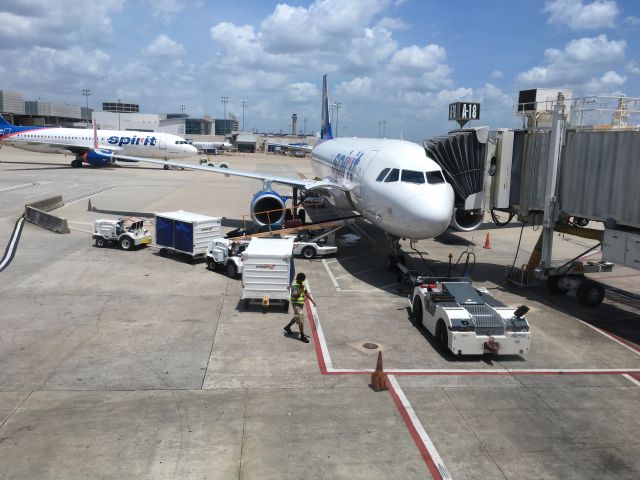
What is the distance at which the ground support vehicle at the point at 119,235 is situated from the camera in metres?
22.7

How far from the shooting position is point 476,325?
12273 mm

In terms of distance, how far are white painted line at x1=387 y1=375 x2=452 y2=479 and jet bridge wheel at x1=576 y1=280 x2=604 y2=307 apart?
366 inches

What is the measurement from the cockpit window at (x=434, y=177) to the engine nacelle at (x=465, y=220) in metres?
2.91

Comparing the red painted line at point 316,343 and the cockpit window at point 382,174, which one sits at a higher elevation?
the cockpit window at point 382,174

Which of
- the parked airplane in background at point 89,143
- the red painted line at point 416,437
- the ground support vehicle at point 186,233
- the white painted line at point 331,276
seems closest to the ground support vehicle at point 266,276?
the white painted line at point 331,276

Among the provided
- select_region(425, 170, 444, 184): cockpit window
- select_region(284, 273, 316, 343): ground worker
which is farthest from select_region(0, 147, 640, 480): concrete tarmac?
select_region(425, 170, 444, 184): cockpit window

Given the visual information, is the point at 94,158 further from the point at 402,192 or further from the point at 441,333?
the point at 441,333

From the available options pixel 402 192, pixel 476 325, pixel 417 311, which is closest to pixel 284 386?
pixel 476 325

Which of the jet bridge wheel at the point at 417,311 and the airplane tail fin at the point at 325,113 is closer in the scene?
the jet bridge wheel at the point at 417,311

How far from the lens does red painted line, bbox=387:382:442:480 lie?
26.3ft

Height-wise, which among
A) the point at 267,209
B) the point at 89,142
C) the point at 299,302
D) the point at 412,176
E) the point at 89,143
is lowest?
the point at 299,302

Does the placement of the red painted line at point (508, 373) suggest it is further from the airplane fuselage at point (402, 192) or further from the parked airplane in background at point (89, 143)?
the parked airplane in background at point (89, 143)

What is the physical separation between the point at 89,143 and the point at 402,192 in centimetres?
5642

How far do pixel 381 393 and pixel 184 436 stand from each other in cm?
394
